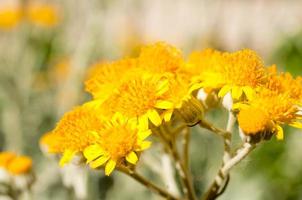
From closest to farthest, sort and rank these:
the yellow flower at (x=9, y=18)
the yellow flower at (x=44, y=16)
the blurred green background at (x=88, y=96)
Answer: the blurred green background at (x=88, y=96), the yellow flower at (x=9, y=18), the yellow flower at (x=44, y=16)

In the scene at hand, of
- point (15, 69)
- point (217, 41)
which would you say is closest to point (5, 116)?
point (15, 69)

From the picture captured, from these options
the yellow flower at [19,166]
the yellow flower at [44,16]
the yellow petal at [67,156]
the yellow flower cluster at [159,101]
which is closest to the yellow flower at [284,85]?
the yellow flower cluster at [159,101]

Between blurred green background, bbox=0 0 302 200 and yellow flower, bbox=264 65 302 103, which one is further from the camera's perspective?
blurred green background, bbox=0 0 302 200

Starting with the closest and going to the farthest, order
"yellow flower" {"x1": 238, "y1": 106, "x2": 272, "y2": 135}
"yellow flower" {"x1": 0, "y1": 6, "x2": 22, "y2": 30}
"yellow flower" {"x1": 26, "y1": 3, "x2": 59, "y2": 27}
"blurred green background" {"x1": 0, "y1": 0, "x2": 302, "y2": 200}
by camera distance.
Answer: "yellow flower" {"x1": 238, "y1": 106, "x2": 272, "y2": 135}
"blurred green background" {"x1": 0, "y1": 0, "x2": 302, "y2": 200}
"yellow flower" {"x1": 0, "y1": 6, "x2": 22, "y2": 30}
"yellow flower" {"x1": 26, "y1": 3, "x2": 59, "y2": 27}

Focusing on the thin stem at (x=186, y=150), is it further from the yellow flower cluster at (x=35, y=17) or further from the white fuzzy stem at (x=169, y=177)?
the yellow flower cluster at (x=35, y=17)

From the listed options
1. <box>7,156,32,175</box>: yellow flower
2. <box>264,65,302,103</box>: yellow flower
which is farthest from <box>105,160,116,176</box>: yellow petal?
<box>7,156,32,175</box>: yellow flower

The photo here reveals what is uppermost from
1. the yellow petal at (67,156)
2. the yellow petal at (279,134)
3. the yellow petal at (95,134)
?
the yellow petal at (279,134)

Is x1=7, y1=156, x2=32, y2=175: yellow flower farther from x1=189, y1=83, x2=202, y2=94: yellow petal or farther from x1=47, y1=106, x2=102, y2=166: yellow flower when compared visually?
x1=189, y1=83, x2=202, y2=94: yellow petal

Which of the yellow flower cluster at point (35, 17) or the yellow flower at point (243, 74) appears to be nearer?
the yellow flower at point (243, 74)
